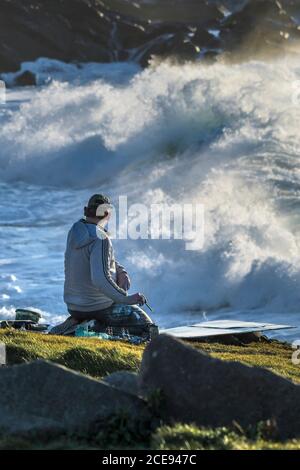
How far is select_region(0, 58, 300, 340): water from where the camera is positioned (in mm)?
20422

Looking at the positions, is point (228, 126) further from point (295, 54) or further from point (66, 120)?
point (295, 54)

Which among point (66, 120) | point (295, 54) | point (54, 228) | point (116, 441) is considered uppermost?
point (295, 54)

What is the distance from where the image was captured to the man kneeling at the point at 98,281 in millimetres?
10727

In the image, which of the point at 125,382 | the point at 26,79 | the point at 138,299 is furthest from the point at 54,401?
the point at 26,79

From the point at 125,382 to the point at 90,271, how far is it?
4.30 metres

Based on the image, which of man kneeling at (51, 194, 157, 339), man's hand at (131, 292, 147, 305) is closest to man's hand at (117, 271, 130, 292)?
man kneeling at (51, 194, 157, 339)

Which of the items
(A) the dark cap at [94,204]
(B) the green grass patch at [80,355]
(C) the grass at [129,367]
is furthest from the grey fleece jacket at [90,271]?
(B) the green grass patch at [80,355]

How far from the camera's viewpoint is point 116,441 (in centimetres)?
593

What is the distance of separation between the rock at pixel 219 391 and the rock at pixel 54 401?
7.2 inches

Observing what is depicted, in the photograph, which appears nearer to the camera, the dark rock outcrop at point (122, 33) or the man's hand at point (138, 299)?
the man's hand at point (138, 299)

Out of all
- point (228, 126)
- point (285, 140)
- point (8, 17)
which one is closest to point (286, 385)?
point (285, 140)

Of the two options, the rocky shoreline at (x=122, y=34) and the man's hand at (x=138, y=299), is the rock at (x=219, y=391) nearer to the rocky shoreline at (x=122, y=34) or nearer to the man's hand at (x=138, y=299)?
the man's hand at (x=138, y=299)

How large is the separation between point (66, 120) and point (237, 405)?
1553 inches

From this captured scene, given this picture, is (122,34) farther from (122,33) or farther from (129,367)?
(129,367)
